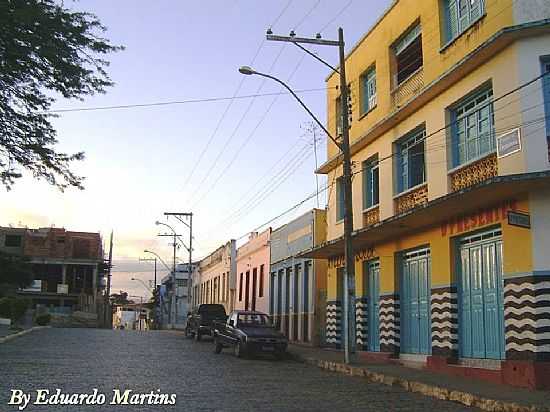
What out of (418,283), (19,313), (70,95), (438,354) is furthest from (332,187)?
(19,313)

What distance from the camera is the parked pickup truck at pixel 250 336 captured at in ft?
75.0

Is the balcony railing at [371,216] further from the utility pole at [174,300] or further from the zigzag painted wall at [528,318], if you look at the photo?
the utility pole at [174,300]

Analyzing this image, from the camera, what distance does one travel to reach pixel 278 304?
116ft

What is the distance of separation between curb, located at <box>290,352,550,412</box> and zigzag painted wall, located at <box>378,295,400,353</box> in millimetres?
2099

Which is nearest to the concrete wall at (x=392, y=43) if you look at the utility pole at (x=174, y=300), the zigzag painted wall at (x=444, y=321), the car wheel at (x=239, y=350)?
the zigzag painted wall at (x=444, y=321)

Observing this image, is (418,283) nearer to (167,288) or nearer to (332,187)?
(332,187)

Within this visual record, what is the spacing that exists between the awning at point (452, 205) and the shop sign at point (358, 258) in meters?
0.20

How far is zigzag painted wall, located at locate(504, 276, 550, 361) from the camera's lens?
1362 centimetres

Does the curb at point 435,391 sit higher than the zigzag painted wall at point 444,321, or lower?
lower

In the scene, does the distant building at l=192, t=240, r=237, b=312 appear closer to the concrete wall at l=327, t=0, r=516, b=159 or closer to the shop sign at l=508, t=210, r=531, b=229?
the concrete wall at l=327, t=0, r=516, b=159

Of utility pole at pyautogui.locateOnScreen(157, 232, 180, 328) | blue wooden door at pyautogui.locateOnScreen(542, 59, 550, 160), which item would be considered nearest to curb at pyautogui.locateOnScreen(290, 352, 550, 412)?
blue wooden door at pyautogui.locateOnScreen(542, 59, 550, 160)

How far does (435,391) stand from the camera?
13.7m

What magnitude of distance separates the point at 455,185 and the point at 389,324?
5.56 m

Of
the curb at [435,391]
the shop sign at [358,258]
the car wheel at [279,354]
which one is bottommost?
the curb at [435,391]
